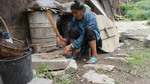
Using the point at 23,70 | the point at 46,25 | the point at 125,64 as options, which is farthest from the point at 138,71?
the point at 46,25

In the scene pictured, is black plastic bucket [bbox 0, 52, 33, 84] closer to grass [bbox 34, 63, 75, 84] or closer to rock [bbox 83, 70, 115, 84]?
grass [bbox 34, 63, 75, 84]

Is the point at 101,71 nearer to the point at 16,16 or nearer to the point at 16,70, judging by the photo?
the point at 16,70

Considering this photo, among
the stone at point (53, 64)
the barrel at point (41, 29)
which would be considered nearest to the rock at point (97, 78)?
the stone at point (53, 64)

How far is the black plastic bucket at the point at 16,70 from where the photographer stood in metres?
1.39

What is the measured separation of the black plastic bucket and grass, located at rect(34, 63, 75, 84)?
260mm

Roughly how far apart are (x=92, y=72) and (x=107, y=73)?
22 centimetres

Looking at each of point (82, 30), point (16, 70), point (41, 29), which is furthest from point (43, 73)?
point (41, 29)

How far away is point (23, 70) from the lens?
149 cm

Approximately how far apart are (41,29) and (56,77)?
5.33 ft

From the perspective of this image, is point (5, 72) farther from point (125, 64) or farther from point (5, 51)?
point (125, 64)

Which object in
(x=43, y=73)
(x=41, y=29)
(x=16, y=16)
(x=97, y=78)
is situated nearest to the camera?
(x=97, y=78)

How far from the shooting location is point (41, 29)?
307 centimetres

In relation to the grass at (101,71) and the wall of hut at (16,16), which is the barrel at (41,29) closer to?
the wall of hut at (16,16)

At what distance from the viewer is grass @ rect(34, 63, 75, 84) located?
166 cm
